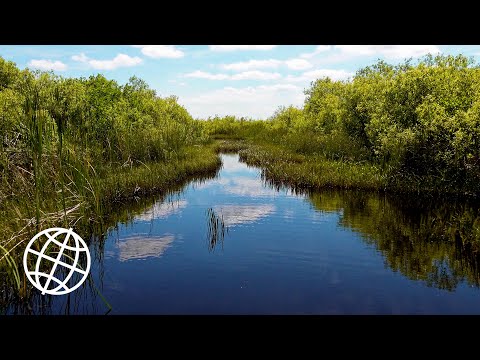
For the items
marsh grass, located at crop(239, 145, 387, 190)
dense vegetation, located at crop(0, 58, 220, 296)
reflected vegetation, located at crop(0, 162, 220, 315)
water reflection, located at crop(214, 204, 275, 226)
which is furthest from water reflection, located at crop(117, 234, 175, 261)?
marsh grass, located at crop(239, 145, 387, 190)

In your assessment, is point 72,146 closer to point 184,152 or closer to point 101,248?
point 101,248

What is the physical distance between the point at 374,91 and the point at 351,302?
723 inches

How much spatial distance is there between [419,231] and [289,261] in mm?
4740

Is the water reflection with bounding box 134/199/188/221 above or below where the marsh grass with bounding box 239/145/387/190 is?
below

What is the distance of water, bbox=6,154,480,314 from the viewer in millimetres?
7633

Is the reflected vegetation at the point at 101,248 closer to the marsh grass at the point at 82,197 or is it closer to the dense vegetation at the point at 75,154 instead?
the marsh grass at the point at 82,197

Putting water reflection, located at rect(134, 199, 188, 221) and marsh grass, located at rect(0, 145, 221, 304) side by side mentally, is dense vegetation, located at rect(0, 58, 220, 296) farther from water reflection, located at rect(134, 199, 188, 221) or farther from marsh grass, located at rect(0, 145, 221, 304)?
water reflection, located at rect(134, 199, 188, 221)

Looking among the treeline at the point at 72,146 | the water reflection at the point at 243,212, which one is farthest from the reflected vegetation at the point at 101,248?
the water reflection at the point at 243,212

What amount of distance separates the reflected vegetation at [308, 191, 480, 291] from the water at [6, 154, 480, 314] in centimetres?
4

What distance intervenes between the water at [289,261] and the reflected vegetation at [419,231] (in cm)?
4

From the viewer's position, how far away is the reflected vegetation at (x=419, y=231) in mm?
9133

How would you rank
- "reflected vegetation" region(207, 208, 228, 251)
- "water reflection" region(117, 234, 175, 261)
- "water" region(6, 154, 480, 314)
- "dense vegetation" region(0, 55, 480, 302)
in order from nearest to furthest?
"water" region(6, 154, 480, 314)
"dense vegetation" region(0, 55, 480, 302)
"water reflection" region(117, 234, 175, 261)
"reflected vegetation" region(207, 208, 228, 251)

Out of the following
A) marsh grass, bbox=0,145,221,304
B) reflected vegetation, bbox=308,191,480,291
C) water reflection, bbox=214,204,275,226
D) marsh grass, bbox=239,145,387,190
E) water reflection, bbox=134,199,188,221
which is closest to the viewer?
marsh grass, bbox=0,145,221,304
